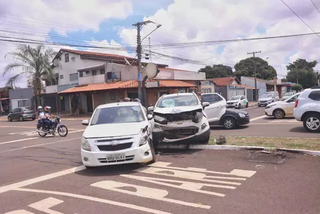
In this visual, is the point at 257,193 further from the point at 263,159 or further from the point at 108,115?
the point at 108,115

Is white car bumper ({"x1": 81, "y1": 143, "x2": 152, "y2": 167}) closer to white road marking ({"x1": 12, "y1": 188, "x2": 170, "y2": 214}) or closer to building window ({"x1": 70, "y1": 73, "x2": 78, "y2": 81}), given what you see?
white road marking ({"x1": 12, "y1": 188, "x2": 170, "y2": 214})

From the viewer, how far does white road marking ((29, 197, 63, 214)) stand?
437 centimetres

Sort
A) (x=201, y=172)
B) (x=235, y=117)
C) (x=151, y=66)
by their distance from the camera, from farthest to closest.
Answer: (x=151, y=66) → (x=235, y=117) → (x=201, y=172)

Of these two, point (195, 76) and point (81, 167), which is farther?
point (195, 76)

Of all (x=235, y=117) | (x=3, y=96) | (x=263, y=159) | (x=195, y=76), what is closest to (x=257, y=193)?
(x=263, y=159)

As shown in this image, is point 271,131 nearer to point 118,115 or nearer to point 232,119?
point 232,119

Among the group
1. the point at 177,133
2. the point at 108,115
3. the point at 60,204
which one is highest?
the point at 108,115

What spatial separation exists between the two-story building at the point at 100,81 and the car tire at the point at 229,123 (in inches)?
526

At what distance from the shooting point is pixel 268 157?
23.1 ft

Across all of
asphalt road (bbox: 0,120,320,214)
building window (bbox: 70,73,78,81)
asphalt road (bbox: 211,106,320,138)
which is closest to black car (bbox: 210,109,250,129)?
asphalt road (bbox: 211,106,320,138)

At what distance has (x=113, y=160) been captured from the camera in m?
6.26

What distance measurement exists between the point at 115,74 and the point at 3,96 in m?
29.2

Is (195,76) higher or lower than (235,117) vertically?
higher

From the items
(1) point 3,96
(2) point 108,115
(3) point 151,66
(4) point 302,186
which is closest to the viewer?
(4) point 302,186
